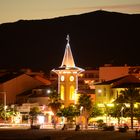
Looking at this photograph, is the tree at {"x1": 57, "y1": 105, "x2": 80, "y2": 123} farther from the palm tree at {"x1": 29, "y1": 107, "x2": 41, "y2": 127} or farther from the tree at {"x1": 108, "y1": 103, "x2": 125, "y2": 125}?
the tree at {"x1": 108, "y1": 103, "x2": 125, "y2": 125}

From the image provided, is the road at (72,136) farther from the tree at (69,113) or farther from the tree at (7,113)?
the tree at (7,113)

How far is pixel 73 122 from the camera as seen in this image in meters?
102

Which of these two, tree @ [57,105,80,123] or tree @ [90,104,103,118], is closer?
tree @ [90,104,103,118]

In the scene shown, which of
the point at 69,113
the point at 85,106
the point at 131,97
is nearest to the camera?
the point at 131,97

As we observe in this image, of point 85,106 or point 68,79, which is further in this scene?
point 68,79

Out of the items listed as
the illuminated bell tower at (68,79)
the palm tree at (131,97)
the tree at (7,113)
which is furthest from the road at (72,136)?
the illuminated bell tower at (68,79)

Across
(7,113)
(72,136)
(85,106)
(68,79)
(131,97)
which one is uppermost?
(68,79)

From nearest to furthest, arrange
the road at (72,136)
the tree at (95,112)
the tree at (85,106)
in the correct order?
the road at (72,136) < the tree at (85,106) < the tree at (95,112)

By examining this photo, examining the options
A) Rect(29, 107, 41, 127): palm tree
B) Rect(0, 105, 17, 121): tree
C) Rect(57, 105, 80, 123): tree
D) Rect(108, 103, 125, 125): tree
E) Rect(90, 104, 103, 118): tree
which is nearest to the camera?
Rect(108, 103, 125, 125): tree

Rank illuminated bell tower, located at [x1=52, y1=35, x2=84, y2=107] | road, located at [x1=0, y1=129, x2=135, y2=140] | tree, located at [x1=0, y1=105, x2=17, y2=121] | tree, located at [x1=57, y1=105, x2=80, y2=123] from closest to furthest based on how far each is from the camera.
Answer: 1. road, located at [x1=0, y1=129, x2=135, y2=140]
2. tree, located at [x1=57, y1=105, x2=80, y2=123]
3. tree, located at [x1=0, y1=105, x2=17, y2=121]
4. illuminated bell tower, located at [x1=52, y1=35, x2=84, y2=107]

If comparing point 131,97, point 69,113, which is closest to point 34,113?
point 69,113

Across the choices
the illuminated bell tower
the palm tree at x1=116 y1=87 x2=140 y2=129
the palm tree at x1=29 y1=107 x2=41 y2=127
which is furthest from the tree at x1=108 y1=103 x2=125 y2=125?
the illuminated bell tower

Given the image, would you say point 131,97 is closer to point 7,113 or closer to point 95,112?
point 95,112

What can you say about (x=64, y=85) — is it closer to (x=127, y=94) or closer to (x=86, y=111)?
(x=86, y=111)
